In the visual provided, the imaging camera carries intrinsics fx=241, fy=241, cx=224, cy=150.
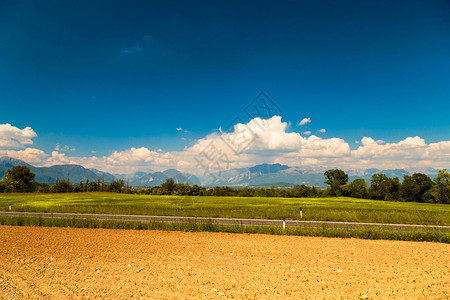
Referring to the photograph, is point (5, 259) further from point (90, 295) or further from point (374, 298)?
point (374, 298)

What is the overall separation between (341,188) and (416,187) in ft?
84.0

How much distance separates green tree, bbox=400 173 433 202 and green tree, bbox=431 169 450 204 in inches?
211

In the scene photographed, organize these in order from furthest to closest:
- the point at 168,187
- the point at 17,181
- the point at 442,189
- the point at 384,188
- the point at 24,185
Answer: the point at 168,187
the point at 24,185
the point at 17,181
the point at 384,188
the point at 442,189

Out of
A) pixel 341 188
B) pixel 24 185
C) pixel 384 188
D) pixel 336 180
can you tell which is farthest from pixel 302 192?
pixel 24 185

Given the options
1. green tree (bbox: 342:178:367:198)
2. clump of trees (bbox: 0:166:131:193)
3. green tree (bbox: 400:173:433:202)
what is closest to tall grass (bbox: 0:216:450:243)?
green tree (bbox: 400:173:433:202)

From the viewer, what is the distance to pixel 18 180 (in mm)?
109938

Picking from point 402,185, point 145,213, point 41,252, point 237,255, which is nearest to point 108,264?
point 41,252

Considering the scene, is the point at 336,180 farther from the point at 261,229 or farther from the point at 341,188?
the point at 261,229

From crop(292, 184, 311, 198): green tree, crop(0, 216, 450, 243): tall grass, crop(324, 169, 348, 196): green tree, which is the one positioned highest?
crop(324, 169, 348, 196): green tree

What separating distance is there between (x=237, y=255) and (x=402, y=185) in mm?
105163

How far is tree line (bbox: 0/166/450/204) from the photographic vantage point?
8349cm

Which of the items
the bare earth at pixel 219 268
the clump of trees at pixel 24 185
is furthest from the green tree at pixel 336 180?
the bare earth at pixel 219 268

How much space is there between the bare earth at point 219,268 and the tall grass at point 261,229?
1626 mm

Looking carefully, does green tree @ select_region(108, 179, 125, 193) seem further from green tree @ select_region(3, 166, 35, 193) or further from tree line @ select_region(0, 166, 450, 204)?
green tree @ select_region(3, 166, 35, 193)
